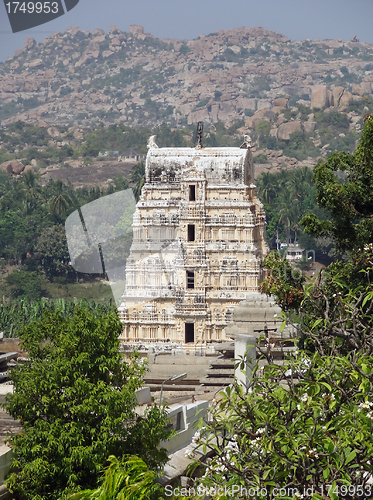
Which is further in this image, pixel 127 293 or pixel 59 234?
pixel 59 234

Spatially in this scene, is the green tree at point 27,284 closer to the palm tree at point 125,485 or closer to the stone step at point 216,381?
the stone step at point 216,381

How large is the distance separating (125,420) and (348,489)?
5.67 metres

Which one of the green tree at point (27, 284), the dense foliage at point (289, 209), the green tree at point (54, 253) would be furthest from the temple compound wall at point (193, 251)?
the green tree at point (54, 253)

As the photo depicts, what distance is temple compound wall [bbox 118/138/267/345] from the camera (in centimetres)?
4581

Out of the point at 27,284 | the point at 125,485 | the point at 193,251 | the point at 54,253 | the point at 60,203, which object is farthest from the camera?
the point at 60,203

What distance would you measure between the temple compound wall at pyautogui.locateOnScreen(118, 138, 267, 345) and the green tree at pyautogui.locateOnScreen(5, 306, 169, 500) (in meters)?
25.0

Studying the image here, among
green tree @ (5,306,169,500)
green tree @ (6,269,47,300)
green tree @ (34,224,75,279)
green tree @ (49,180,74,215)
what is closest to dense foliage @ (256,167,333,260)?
green tree @ (34,224,75,279)

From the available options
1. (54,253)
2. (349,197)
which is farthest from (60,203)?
(349,197)

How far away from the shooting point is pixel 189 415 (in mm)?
23672

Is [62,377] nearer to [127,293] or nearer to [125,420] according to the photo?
[125,420]

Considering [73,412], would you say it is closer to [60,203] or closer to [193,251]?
[193,251]

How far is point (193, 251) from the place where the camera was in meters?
46.3

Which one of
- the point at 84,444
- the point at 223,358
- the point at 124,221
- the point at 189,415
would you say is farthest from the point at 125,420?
the point at 124,221

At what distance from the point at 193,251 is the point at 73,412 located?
1087 inches
